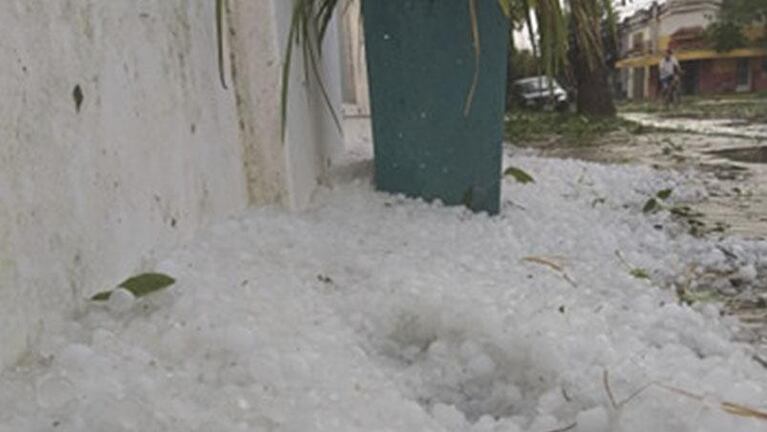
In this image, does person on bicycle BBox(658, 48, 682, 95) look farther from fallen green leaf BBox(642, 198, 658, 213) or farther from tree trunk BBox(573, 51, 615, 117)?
fallen green leaf BBox(642, 198, 658, 213)

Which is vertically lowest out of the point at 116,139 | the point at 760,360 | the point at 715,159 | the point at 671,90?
the point at 671,90

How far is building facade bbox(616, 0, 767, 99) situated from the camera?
2886 centimetres

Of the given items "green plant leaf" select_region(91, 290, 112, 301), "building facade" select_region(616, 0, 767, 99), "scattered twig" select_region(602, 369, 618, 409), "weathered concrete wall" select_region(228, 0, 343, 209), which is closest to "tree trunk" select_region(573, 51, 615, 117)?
"weathered concrete wall" select_region(228, 0, 343, 209)

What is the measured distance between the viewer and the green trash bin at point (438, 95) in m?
1.86

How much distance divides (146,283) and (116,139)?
0.19 meters

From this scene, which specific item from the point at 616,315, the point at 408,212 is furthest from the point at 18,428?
the point at 408,212

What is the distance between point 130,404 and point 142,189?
430mm

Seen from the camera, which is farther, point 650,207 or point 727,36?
point 727,36

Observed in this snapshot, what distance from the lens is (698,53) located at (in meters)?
28.9

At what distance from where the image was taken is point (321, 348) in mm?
926

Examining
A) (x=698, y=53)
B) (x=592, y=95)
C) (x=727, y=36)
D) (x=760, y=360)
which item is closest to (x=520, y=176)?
(x=760, y=360)

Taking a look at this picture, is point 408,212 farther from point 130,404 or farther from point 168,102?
point 130,404

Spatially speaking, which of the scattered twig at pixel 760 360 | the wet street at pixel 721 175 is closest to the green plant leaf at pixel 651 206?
the wet street at pixel 721 175

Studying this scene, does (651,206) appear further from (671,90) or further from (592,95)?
(671,90)
